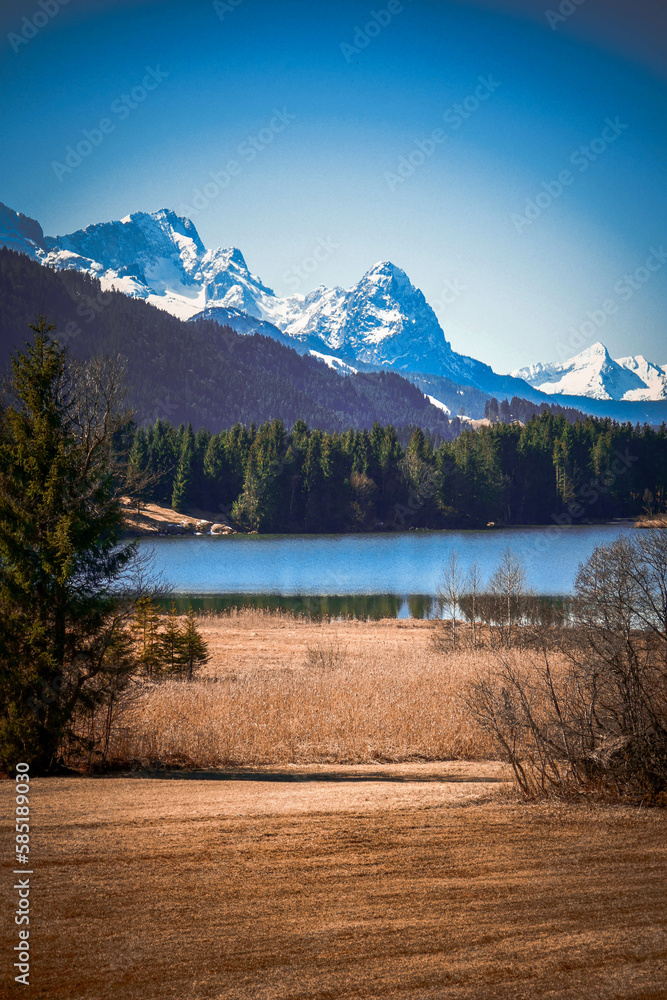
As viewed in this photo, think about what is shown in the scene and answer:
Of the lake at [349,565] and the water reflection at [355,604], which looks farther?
the lake at [349,565]

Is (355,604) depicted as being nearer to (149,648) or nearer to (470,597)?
(470,597)

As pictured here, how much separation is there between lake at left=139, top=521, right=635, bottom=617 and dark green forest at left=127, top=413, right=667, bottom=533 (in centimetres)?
1182

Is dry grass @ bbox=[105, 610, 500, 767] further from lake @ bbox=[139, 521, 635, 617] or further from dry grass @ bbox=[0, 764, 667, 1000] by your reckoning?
lake @ bbox=[139, 521, 635, 617]

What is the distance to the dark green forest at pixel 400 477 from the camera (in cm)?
11294

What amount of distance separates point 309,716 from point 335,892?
32.1 ft

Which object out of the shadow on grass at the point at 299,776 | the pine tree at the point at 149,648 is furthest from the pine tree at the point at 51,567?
the pine tree at the point at 149,648

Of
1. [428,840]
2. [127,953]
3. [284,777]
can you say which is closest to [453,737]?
[284,777]

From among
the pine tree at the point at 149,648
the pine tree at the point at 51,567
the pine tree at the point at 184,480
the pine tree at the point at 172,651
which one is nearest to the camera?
the pine tree at the point at 51,567

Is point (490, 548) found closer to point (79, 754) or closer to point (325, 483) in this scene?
point (325, 483)

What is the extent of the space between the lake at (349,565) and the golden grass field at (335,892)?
19.2 m

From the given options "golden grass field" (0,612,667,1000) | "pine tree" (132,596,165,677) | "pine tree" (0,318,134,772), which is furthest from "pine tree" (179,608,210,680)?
"golden grass field" (0,612,667,1000)

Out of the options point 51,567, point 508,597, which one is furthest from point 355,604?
point 51,567

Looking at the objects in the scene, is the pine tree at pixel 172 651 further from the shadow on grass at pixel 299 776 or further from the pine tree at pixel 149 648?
the shadow on grass at pixel 299 776

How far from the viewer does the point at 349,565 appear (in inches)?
2544
